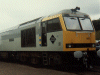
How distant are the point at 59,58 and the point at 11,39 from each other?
7473 millimetres

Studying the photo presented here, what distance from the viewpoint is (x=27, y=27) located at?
12.8 m

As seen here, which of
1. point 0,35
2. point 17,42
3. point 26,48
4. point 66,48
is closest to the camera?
point 66,48

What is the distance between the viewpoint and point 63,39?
917 centimetres

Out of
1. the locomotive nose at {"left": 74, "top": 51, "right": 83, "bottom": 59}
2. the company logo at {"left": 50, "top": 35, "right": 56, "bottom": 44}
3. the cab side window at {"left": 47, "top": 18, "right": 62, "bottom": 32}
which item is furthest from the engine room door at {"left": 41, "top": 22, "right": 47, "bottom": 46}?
the locomotive nose at {"left": 74, "top": 51, "right": 83, "bottom": 59}

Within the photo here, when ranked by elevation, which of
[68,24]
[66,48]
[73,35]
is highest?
[68,24]

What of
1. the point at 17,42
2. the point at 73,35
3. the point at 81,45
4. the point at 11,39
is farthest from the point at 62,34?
the point at 11,39

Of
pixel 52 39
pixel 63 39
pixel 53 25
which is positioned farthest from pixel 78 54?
pixel 53 25

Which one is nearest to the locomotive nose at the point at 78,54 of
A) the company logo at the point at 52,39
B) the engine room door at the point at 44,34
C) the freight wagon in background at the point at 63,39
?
the freight wagon in background at the point at 63,39

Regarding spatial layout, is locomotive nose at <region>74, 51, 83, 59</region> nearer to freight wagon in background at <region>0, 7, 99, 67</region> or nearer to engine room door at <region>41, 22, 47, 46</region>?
freight wagon in background at <region>0, 7, 99, 67</region>

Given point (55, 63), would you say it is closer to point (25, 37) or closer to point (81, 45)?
point (81, 45)

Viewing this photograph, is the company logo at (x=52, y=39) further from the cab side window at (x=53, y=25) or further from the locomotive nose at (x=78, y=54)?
the locomotive nose at (x=78, y=54)

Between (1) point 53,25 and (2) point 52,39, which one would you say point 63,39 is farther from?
(1) point 53,25

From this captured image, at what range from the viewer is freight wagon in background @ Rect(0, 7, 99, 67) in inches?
363

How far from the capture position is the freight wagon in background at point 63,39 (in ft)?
30.3
